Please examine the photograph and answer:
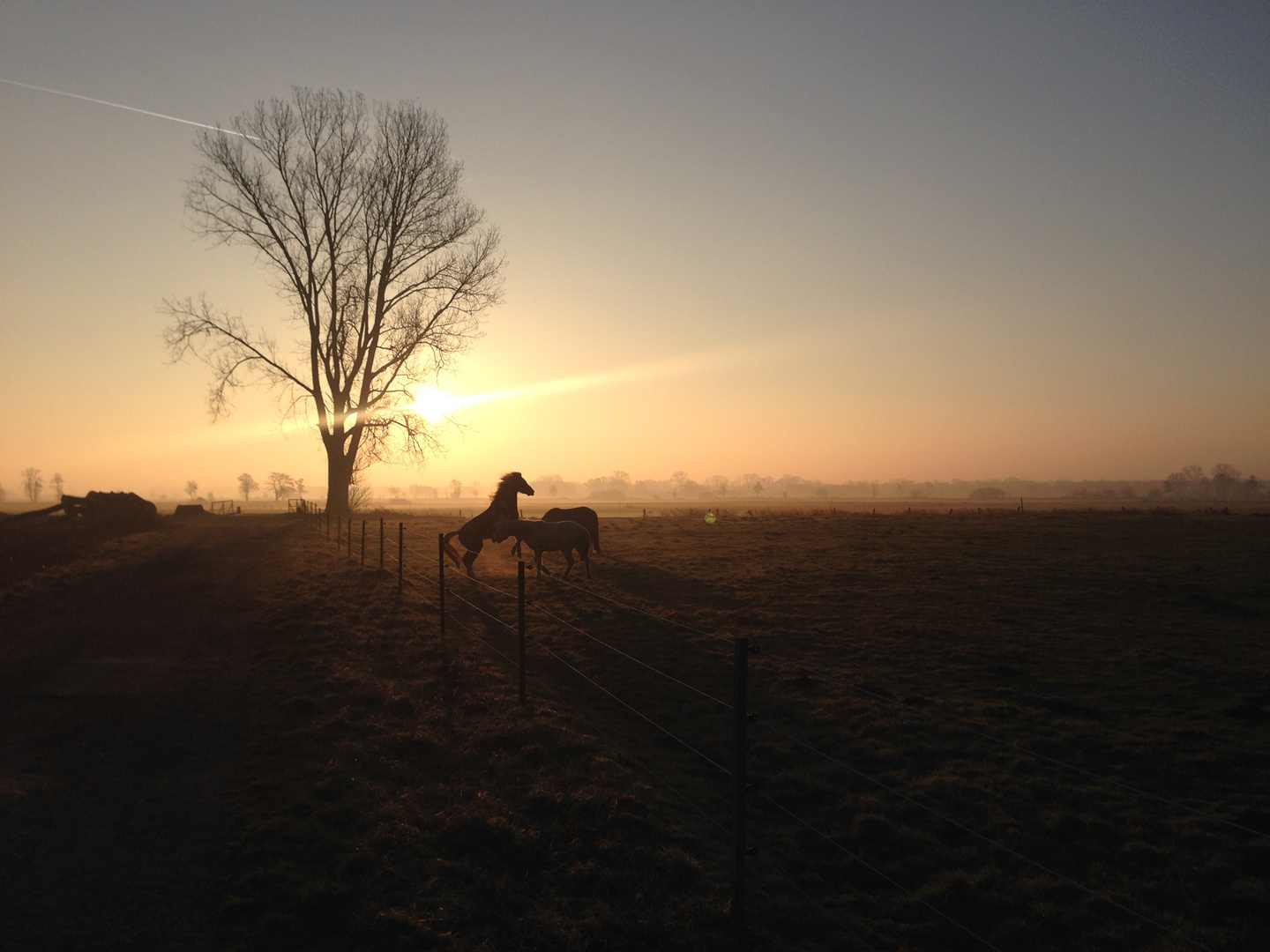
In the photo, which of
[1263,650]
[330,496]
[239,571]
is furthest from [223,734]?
[330,496]

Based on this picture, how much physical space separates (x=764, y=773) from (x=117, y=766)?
6558 mm

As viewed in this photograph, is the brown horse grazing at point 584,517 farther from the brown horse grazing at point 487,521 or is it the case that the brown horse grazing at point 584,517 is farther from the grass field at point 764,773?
the grass field at point 764,773

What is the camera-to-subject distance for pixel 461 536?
2006 cm

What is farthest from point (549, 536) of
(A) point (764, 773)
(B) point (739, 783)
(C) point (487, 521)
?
(B) point (739, 783)

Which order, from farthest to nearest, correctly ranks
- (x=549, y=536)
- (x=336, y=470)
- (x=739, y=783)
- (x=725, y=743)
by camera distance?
(x=336, y=470) < (x=549, y=536) < (x=725, y=743) < (x=739, y=783)

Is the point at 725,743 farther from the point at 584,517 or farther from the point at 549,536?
the point at 584,517

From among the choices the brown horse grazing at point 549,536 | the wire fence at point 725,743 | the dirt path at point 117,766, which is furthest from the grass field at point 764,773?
the brown horse grazing at point 549,536

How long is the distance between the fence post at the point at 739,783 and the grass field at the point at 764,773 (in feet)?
0.52

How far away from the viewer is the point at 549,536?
762 inches

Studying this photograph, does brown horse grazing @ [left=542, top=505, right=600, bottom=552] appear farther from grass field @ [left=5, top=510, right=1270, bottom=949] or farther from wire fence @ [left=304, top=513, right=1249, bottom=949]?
grass field @ [left=5, top=510, right=1270, bottom=949]

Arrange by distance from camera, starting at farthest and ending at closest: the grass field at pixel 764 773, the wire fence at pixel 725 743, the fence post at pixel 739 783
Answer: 1. the grass field at pixel 764 773
2. the wire fence at pixel 725 743
3. the fence post at pixel 739 783

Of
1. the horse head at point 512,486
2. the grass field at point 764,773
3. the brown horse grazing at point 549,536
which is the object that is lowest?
the grass field at point 764,773

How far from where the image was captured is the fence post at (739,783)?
498 centimetres

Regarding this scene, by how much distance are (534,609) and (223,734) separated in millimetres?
7391
